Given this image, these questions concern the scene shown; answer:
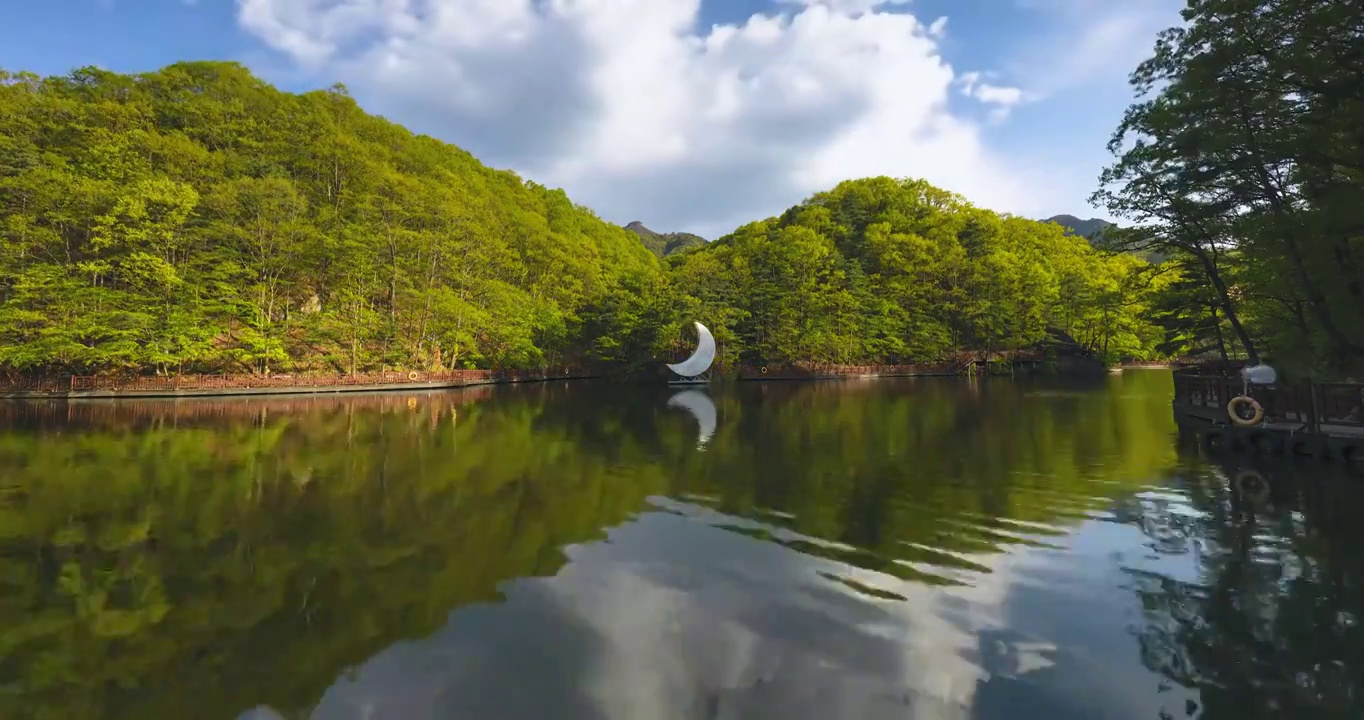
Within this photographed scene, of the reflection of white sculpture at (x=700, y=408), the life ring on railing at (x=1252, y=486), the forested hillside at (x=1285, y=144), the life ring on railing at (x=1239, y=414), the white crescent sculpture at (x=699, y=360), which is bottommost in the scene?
the life ring on railing at (x=1252, y=486)

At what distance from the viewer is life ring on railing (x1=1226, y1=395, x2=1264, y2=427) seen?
13.6m

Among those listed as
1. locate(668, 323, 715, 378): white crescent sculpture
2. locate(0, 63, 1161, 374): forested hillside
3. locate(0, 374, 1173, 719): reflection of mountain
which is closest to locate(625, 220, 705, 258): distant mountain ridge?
locate(0, 63, 1161, 374): forested hillside

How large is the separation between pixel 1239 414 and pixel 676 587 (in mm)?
15627

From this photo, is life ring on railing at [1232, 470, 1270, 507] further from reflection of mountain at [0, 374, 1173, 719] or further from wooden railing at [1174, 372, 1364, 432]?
wooden railing at [1174, 372, 1364, 432]

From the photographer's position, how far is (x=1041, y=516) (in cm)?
856

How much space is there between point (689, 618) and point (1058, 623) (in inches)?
127

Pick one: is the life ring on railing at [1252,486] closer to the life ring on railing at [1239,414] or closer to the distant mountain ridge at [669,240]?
the life ring on railing at [1239,414]

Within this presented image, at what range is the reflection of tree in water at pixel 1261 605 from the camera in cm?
400

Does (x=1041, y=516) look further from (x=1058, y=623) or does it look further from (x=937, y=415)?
(x=937, y=415)

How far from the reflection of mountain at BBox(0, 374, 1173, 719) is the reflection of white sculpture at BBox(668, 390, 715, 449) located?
1.70 feet

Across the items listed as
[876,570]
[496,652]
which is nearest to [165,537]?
[496,652]

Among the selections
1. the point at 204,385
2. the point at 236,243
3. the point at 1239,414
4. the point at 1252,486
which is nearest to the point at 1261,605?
the point at 1252,486

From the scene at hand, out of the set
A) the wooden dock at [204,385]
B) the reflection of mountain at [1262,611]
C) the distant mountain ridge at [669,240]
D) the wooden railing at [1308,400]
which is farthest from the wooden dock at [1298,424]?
the distant mountain ridge at [669,240]

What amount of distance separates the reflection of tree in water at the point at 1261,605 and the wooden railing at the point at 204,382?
121 ft
